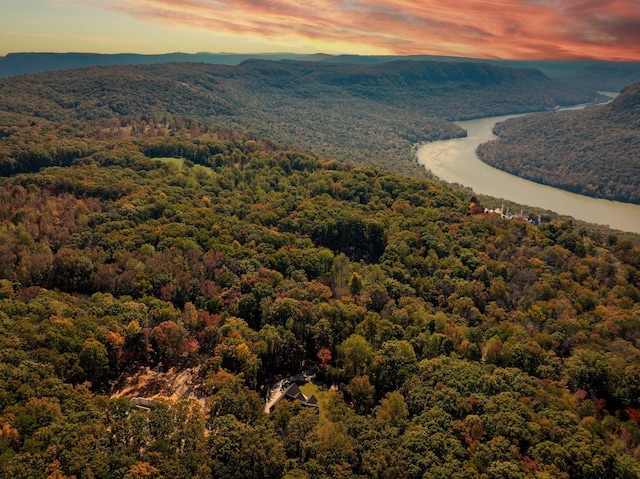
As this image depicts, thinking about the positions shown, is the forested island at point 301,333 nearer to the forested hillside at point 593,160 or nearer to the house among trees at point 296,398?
the house among trees at point 296,398

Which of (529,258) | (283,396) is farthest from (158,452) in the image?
(529,258)

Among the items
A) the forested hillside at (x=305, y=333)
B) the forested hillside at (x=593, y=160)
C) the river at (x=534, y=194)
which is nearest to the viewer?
the forested hillside at (x=305, y=333)

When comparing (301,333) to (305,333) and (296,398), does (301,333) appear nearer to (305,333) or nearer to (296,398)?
(305,333)

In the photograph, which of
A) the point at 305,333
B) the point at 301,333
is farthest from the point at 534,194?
the point at 301,333

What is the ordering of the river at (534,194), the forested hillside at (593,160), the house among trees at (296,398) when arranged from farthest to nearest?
1. the forested hillside at (593,160)
2. the river at (534,194)
3. the house among trees at (296,398)

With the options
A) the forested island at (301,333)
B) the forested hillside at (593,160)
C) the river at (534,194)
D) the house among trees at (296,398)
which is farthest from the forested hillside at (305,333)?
the forested hillside at (593,160)

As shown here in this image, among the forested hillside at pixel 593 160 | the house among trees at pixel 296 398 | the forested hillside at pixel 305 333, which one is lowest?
the house among trees at pixel 296 398

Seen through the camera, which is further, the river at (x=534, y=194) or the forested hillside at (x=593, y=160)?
the forested hillside at (x=593, y=160)
